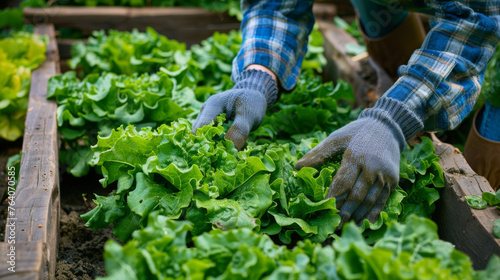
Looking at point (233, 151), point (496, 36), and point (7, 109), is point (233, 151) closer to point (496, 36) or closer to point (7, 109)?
point (496, 36)

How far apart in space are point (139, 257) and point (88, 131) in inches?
75.0

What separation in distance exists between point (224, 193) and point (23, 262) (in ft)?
Result: 2.87

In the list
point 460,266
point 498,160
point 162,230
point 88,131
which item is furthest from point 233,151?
point 498,160

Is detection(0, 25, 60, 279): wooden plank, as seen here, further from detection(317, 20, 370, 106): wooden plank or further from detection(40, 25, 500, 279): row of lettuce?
detection(317, 20, 370, 106): wooden plank

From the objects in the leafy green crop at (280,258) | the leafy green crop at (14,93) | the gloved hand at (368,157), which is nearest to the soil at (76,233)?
the leafy green crop at (14,93)

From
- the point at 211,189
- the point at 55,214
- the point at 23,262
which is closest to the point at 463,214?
the point at 211,189

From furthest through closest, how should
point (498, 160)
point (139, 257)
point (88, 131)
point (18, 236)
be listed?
point (88, 131) → point (498, 160) → point (18, 236) → point (139, 257)

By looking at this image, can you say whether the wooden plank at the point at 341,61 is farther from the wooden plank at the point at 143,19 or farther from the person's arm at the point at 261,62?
the wooden plank at the point at 143,19

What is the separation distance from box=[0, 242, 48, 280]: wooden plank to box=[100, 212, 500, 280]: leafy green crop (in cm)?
35

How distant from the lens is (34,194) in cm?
212

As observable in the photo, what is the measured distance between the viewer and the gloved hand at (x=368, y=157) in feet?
6.54

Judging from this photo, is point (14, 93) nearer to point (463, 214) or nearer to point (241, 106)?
point (241, 106)

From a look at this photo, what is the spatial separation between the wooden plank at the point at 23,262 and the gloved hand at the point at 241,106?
3.13 ft

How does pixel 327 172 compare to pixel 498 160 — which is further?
pixel 498 160
